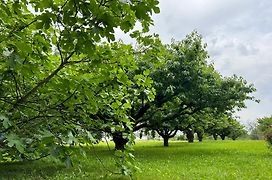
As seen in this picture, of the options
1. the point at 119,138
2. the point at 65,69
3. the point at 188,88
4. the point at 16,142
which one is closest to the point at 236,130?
the point at 188,88

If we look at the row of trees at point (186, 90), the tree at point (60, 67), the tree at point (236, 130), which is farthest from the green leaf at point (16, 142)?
the tree at point (236, 130)

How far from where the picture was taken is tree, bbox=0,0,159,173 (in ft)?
7.18

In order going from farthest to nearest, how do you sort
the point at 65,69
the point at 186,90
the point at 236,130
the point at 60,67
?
the point at 236,130, the point at 186,90, the point at 65,69, the point at 60,67

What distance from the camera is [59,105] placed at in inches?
122

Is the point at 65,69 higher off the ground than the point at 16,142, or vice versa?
the point at 65,69

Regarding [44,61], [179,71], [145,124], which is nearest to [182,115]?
[145,124]

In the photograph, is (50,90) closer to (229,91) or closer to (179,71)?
(179,71)

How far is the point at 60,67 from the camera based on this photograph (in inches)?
109

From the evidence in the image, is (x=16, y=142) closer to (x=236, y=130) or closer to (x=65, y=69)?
(x=65, y=69)

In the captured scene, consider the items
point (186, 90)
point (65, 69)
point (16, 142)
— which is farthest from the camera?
point (186, 90)

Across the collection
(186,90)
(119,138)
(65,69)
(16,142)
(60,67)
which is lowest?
(16,142)

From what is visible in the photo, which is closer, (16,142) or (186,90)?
(16,142)

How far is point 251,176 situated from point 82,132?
8547mm

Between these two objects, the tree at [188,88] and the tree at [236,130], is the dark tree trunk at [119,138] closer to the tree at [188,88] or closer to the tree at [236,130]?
the tree at [188,88]
